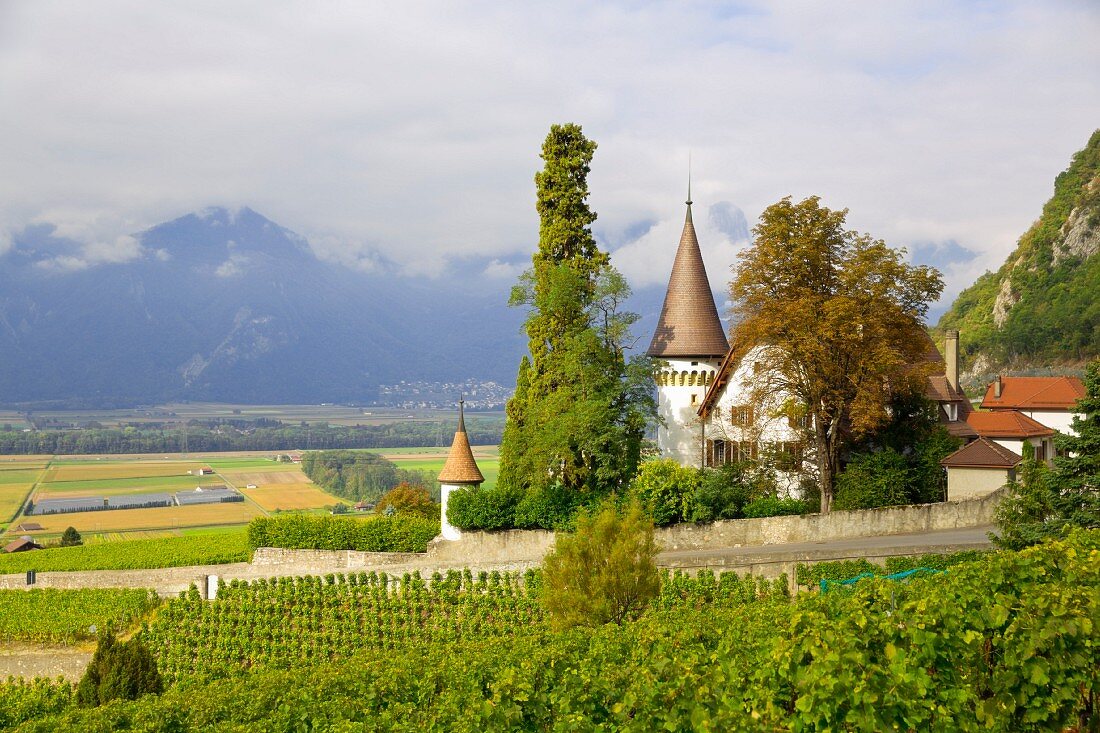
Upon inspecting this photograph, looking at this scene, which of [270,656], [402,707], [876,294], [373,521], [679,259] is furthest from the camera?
[679,259]

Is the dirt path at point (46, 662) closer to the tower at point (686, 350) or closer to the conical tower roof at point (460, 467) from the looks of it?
the conical tower roof at point (460, 467)

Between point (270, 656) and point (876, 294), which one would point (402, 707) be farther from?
point (876, 294)

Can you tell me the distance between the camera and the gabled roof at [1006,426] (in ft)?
153

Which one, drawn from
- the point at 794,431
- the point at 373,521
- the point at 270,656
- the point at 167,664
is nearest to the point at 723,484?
the point at 794,431

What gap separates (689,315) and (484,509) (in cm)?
1289

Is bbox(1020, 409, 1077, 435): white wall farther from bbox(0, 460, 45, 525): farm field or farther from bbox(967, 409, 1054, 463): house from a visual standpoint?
bbox(0, 460, 45, 525): farm field

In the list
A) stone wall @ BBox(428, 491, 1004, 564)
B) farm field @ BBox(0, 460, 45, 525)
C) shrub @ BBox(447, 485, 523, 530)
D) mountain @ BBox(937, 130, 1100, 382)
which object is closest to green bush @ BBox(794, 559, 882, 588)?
stone wall @ BBox(428, 491, 1004, 564)

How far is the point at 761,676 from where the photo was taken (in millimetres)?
11672

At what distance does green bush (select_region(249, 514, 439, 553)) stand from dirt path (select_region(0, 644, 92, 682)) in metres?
6.85

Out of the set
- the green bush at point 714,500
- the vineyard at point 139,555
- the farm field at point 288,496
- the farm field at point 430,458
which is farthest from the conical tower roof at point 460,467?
the farm field at point 430,458

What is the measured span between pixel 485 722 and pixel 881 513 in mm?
21000

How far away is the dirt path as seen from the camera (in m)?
32.1

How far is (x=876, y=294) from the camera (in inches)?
1300

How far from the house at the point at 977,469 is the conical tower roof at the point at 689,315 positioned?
10374 mm
